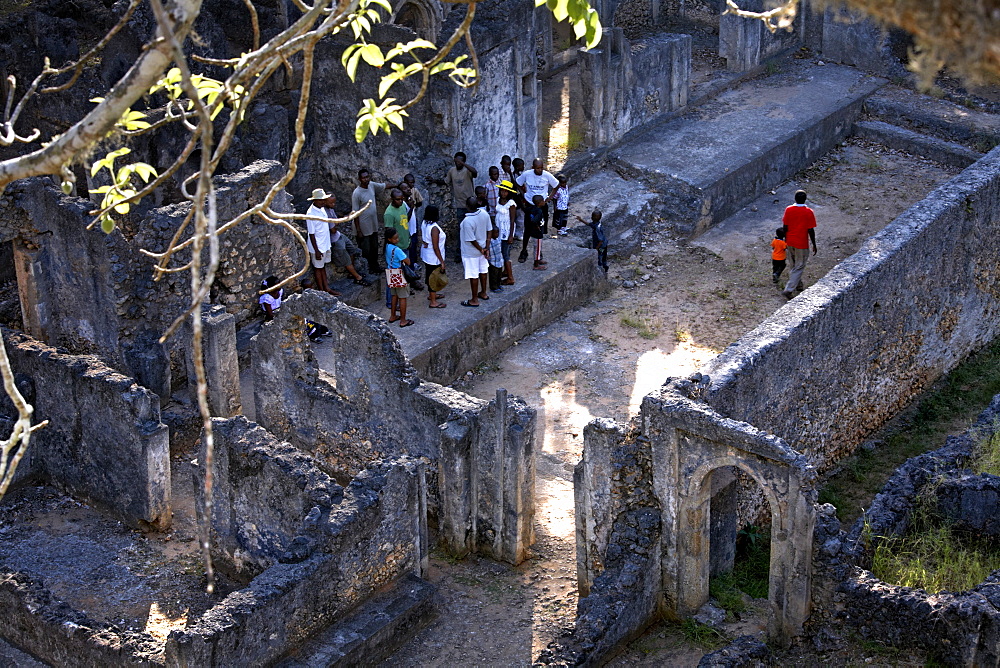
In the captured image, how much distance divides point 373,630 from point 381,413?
8.06ft

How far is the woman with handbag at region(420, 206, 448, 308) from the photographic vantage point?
14.7 metres

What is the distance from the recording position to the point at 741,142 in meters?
19.6

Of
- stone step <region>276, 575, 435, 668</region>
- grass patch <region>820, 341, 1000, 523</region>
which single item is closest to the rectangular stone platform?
stone step <region>276, 575, 435, 668</region>

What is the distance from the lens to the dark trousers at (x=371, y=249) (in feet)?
52.0

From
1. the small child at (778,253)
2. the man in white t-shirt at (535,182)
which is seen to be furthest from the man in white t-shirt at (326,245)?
the small child at (778,253)

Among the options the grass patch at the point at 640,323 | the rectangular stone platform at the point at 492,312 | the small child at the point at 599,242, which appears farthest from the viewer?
the small child at the point at 599,242

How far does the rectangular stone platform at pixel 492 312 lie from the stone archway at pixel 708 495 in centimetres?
444

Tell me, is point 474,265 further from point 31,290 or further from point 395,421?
point 31,290

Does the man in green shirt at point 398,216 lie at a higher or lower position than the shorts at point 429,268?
higher

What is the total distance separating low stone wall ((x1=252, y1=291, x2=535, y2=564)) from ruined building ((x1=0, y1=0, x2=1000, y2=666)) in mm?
26

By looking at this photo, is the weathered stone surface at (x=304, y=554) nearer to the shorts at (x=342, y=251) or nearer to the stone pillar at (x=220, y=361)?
the stone pillar at (x=220, y=361)

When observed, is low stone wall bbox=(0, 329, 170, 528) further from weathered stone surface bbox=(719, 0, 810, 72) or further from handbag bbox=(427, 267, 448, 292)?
weathered stone surface bbox=(719, 0, 810, 72)

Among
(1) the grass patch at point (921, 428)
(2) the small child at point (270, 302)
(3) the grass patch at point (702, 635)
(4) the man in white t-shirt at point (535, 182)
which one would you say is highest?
(4) the man in white t-shirt at point (535, 182)

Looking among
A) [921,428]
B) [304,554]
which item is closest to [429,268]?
[921,428]
